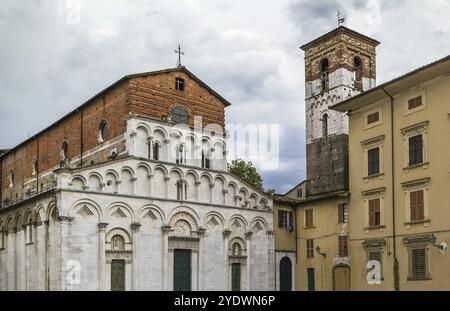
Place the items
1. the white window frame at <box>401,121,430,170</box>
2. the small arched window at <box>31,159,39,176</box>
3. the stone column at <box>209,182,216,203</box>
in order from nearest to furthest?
the white window frame at <box>401,121,430,170</box> < the stone column at <box>209,182,216,203</box> < the small arched window at <box>31,159,39,176</box>

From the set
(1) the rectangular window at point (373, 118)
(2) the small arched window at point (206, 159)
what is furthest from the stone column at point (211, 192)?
(1) the rectangular window at point (373, 118)

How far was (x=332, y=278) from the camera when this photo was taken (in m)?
33.4

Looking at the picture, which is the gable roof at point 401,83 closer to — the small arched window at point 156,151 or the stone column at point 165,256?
the small arched window at point 156,151

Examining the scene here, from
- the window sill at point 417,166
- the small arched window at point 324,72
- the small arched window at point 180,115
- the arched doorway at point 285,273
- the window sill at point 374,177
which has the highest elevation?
→ the small arched window at point 324,72

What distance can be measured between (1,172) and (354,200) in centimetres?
3059

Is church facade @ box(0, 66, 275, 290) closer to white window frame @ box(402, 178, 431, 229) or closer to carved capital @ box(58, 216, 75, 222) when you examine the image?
carved capital @ box(58, 216, 75, 222)

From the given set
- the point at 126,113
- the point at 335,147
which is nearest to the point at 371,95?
the point at 335,147

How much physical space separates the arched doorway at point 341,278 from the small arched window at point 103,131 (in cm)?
1480

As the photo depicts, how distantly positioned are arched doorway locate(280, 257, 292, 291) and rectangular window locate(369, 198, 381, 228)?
7.44 m

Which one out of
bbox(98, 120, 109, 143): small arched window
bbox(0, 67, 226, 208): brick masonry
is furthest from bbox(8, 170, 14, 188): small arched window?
bbox(98, 120, 109, 143): small arched window

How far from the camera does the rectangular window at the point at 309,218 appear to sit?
3583 cm

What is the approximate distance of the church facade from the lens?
29.6 meters
